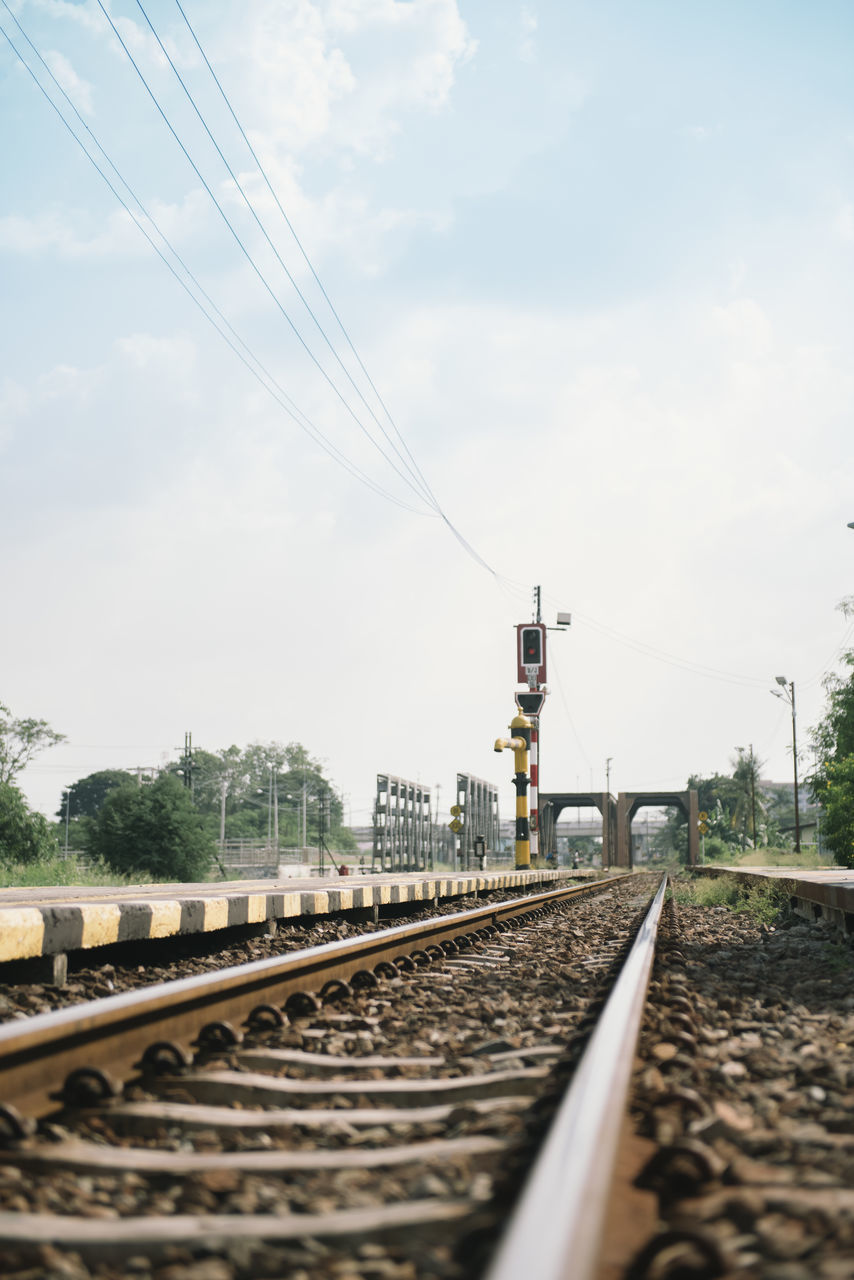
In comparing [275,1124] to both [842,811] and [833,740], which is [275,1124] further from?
[833,740]

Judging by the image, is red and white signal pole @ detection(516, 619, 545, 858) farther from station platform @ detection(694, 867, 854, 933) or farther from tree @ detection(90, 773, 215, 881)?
station platform @ detection(694, 867, 854, 933)

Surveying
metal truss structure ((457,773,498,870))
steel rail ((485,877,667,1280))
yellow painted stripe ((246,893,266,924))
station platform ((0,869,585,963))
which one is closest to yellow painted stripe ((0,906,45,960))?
station platform ((0,869,585,963))

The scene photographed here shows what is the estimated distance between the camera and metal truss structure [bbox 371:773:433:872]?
40.5 meters

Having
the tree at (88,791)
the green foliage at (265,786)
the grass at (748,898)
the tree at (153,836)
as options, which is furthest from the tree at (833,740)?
the tree at (88,791)

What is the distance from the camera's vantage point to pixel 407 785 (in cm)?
4397

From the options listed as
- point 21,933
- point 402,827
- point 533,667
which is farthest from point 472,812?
point 21,933

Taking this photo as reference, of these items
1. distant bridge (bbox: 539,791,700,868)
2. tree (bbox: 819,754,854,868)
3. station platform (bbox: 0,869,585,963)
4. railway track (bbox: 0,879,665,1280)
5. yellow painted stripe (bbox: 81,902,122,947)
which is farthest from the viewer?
distant bridge (bbox: 539,791,700,868)

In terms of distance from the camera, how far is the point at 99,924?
5.60m

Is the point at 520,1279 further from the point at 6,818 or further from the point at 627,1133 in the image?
the point at 6,818

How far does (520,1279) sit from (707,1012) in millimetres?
3474

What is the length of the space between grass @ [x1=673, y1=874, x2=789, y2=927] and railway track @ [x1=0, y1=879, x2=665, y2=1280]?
28.6 ft

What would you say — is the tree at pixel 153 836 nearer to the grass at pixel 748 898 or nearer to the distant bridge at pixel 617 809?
the grass at pixel 748 898

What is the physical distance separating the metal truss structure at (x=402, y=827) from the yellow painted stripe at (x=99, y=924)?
3284 centimetres

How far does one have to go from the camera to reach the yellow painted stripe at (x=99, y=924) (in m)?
5.47
